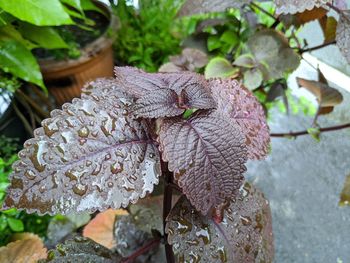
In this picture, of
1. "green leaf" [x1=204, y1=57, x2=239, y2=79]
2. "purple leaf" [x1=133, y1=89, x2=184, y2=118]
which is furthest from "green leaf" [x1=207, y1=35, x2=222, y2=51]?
"purple leaf" [x1=133, y1=89, x2=184, y2=118]

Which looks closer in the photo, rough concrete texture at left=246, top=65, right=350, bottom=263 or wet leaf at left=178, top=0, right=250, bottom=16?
wet leaf at left=178, top=0, right=250, bottom=16

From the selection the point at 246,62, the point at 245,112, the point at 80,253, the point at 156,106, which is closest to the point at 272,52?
the point at 246,62

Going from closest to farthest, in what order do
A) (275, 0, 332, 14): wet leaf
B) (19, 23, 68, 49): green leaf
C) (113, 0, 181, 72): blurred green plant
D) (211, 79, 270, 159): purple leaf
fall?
(211, 79, 270, 159): purple leaf
(275, 0, 332, 14): wet leaf
(19, 23, 68, 49): green leaf
(113, 0, 181, 72): blurred green plant

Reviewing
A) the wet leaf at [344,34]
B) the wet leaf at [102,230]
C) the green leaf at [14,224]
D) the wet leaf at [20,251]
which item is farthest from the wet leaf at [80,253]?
the wet leaf at [344,34]

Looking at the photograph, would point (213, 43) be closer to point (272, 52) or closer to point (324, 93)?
point (272, 52)

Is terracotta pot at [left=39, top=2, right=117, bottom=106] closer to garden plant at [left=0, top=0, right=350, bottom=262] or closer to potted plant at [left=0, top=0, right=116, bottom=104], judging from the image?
potted plant at [left=0, top=0, right=116, bottom=104]

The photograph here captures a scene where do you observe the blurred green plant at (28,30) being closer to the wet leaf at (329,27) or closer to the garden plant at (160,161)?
the garden plant at (160,161)
